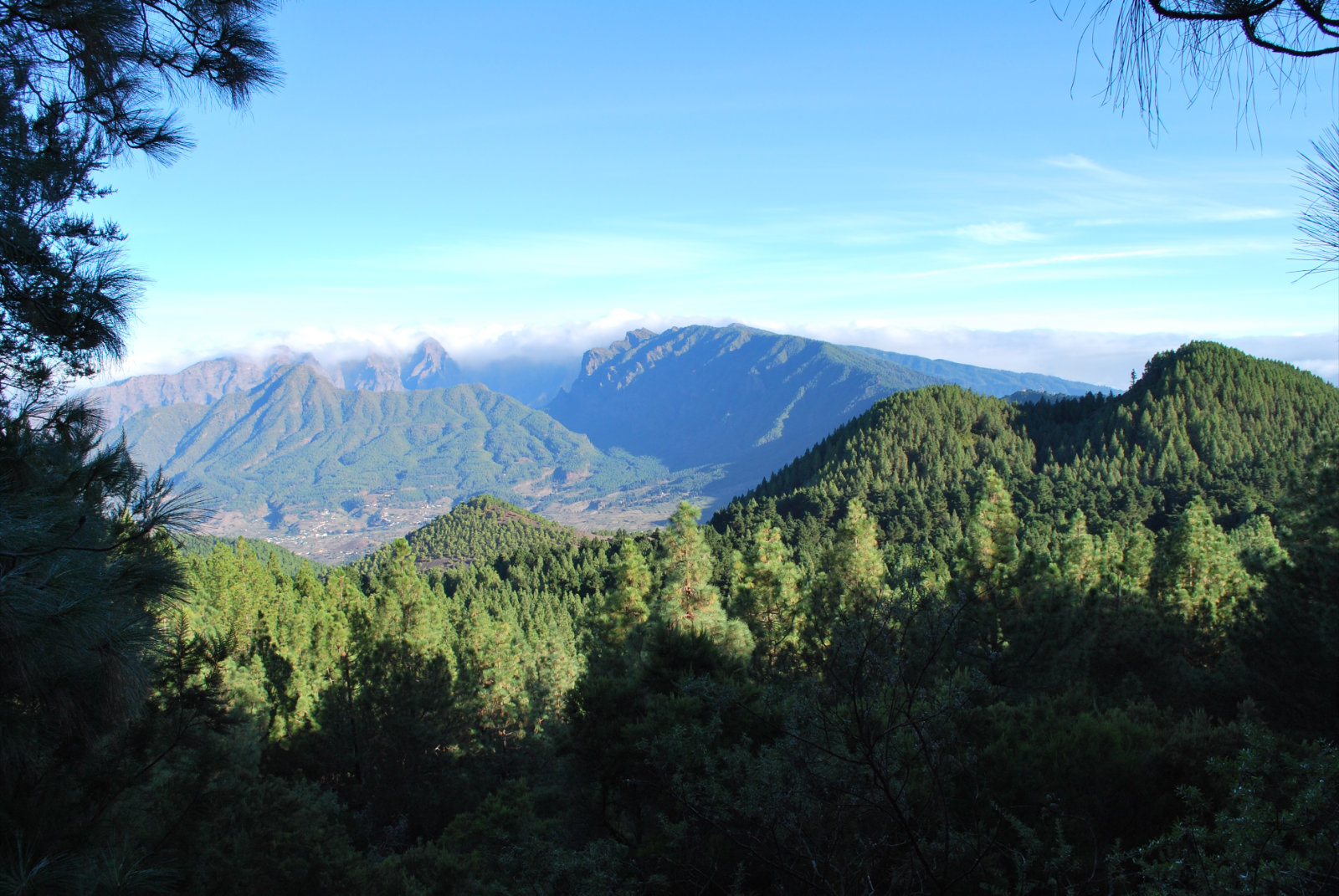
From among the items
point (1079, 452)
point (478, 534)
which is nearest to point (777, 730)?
point (1079, 452)

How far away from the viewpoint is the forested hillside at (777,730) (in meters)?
4.90

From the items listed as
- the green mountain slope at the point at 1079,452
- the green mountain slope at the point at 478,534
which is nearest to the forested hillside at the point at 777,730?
the green mountain slope at the point at 1079,452

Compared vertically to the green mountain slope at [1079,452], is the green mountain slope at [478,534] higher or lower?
lower

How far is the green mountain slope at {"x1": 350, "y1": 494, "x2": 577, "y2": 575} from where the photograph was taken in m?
118

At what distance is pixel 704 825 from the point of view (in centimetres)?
723

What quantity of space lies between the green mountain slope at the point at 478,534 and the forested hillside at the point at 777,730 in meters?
74.3

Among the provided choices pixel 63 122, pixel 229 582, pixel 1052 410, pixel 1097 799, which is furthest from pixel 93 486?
pixel 1052 410

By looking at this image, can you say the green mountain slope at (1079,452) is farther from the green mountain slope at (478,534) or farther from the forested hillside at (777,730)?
the green mountain slope at (478,534)

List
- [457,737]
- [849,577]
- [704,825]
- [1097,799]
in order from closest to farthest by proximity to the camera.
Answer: [704,825]
[1097,799]
[849,577]
[457,737]

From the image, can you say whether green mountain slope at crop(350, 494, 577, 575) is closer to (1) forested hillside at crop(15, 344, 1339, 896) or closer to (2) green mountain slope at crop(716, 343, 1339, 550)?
(2) green mountain slope at crop(716, 343, 1339, 550)

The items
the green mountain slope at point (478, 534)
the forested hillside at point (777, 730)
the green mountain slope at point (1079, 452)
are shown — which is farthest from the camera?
the green mountain slope at point (478, 534)

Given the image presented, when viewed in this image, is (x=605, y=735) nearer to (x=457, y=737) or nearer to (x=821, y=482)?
(x=457, y=737)

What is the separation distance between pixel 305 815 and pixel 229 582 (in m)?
25.9

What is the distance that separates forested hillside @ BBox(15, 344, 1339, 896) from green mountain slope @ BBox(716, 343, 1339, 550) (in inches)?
1187
